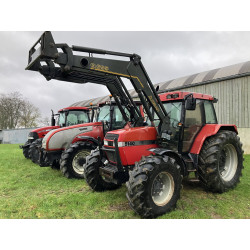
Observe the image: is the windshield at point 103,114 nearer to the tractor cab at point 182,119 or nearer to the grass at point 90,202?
the grass at point 90,202

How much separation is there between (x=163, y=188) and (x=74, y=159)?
3.39 meters

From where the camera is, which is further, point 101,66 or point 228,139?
point 228,139

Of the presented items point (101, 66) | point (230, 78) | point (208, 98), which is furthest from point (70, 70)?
point (230, 78)

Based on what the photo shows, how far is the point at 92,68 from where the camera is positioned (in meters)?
3.63

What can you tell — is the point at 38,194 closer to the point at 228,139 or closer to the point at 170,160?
the point at 170,160

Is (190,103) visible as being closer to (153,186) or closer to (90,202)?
(153,186)

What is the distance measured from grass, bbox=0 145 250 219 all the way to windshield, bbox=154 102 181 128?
1.62m

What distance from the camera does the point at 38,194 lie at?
4.86 m

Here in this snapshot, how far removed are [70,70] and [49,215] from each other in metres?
2.60

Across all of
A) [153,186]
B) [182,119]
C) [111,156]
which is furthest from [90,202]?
[182,119]

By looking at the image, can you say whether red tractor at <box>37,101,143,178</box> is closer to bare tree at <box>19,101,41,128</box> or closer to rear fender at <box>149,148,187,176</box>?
rear fender at <box>149,148,187,176</box>

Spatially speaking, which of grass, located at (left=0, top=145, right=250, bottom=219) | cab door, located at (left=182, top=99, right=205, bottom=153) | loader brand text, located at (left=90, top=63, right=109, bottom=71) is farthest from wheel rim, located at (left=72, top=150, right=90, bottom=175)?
loader brand text, located at (left=90, top=63, right=109, bottom=71)

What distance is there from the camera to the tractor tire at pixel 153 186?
3244 mm

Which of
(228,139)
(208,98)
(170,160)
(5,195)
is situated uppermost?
(208,98)
